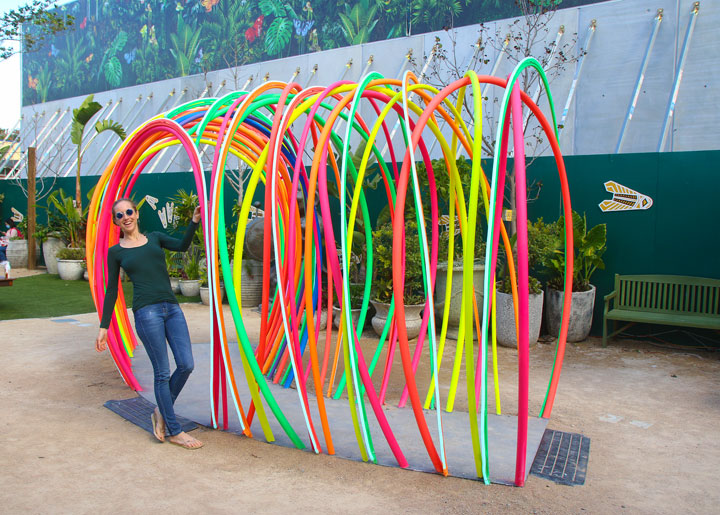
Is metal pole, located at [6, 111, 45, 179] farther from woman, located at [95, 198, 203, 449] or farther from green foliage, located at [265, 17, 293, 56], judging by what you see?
woman, located at [95, 198, 203, 449]

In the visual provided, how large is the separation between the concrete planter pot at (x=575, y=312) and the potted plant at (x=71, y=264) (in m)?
9.60

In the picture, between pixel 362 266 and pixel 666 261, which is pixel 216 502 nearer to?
pixel 362 266

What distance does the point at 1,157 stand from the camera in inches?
778

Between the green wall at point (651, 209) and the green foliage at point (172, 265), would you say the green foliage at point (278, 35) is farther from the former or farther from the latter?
the green wall at point (651, 209)

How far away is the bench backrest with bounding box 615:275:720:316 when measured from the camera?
6945mm

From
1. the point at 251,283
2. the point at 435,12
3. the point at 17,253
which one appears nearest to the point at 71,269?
the point at 17,253

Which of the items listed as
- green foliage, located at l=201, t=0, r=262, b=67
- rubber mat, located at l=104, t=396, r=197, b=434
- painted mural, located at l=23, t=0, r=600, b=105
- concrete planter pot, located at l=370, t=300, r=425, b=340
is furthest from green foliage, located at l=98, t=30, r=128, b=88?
rubber mat, located at l=104, t=396, r=197, b=434

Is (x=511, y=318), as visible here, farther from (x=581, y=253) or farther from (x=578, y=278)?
(x=581, y=253)

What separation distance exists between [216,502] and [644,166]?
6.30 metres

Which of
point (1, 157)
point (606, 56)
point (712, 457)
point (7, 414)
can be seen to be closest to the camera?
point (712, 457)

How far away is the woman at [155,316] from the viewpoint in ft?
13.3

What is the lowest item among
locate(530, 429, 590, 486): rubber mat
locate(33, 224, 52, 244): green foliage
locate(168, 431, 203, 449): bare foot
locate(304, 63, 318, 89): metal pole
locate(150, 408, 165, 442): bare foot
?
locate(530, 429, 590, 486): rubber mat

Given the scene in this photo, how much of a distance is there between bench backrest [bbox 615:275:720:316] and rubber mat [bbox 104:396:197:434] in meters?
5.14

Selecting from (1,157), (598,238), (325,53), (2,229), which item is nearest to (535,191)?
(598,238)
